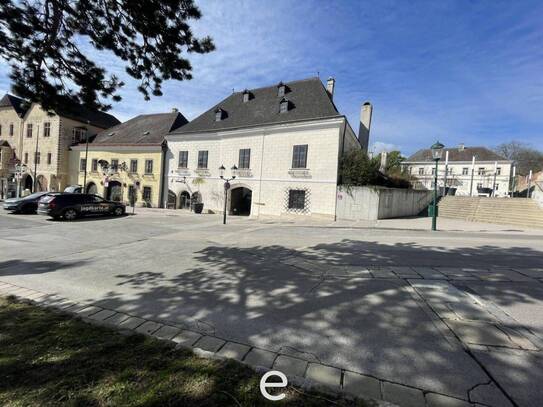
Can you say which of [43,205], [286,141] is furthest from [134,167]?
[286,141]

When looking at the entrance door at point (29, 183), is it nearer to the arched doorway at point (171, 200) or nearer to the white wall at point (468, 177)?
the arched doorway at point (171, 200)

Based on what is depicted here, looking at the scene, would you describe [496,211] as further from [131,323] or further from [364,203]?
Answer: [131,323]

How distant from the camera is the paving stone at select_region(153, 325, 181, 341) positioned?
129 inches

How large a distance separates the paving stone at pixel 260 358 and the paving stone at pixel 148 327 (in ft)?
4.64

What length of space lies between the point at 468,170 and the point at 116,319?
59781mm

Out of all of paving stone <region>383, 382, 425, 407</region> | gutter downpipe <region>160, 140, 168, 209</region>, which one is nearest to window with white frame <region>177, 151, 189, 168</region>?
gutter downpipe <region>160, 140, 168, 209</region>

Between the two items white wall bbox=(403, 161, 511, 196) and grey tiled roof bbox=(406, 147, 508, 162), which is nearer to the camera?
white wall bbox=(403, 161, 511, 196)

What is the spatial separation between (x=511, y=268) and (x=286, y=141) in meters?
15.6

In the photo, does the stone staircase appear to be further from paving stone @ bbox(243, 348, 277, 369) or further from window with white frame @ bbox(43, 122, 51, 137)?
window with white frame @ bbox(43, 122, 51, 137)

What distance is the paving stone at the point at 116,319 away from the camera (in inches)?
144

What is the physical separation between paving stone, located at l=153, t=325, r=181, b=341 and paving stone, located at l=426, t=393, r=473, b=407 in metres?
2.79

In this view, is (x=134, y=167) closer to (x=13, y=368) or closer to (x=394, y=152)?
(x=13, y=368)

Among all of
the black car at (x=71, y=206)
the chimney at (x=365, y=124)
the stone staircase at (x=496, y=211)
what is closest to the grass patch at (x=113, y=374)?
the black car at (x=71, y=206)

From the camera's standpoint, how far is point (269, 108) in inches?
870
